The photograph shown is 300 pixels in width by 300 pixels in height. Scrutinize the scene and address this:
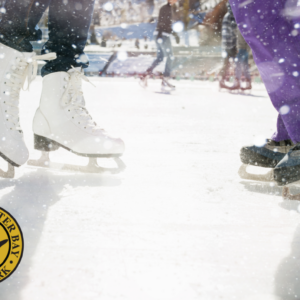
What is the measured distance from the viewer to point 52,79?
1071 mm

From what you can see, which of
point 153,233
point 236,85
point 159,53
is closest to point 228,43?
point 236,85

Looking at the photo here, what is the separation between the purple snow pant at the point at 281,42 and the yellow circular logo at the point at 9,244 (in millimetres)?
681

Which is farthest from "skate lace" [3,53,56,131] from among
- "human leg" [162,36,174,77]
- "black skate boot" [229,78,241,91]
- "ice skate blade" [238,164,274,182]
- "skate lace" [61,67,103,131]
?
"human leg" [162,36,174,77]

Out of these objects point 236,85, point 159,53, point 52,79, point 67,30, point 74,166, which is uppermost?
point 67,30

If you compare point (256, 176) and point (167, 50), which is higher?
point (256, 176)

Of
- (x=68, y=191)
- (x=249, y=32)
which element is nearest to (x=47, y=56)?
(x=68, y=191)

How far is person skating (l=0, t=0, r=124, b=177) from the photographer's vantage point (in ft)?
3.15

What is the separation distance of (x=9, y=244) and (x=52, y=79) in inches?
27.2

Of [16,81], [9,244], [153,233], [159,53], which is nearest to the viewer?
[9,244]

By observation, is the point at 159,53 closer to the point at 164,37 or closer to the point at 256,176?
the point at 164,37

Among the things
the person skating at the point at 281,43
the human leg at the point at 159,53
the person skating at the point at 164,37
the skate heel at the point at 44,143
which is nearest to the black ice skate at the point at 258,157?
the person skating at the point at 281,43

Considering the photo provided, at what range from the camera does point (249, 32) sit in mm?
906

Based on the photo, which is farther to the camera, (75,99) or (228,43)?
(228,43)

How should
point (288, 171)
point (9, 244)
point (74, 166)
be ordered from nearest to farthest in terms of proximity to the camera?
point (9, 244) < point (288, 171) < point (74, 166)
